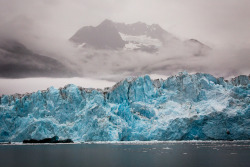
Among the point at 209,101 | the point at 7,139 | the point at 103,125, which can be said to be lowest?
the point at 7,139

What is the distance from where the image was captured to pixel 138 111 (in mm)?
93250

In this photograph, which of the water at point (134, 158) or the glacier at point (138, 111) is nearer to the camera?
the water at point (134, 158)

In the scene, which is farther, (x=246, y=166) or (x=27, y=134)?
(x=27, y=134)

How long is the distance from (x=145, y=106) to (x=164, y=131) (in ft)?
41.3

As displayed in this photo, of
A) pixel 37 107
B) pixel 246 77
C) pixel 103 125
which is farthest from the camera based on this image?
pixel 246 77

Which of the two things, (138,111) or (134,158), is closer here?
(134,158)

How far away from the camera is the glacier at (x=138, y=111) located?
3265 inches

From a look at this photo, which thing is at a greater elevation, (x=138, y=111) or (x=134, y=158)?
(x=138, y=111)

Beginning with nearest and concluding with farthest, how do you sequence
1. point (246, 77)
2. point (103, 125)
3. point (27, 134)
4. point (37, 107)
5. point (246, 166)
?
point (246, 166) < point (103, 125) < point (27, 134) < point (37, 107) < point (246, 77)

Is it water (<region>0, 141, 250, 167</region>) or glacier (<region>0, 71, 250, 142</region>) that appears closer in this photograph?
water (<region>0, 141, 250, 167</region>)

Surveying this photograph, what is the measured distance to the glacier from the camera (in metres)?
82.9

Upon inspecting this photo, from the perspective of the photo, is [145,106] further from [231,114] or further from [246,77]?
[246,77]

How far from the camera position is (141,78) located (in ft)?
320

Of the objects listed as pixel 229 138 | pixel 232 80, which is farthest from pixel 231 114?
pixel 232 80
